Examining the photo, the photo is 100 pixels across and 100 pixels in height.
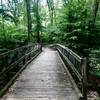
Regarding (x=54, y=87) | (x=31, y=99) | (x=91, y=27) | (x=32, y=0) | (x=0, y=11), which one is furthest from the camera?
(x=32, y=0)

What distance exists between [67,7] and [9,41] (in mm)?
7141

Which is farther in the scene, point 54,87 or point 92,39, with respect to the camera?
point 92,39

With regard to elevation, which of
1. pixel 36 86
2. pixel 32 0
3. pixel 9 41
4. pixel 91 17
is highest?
pixel 32 0

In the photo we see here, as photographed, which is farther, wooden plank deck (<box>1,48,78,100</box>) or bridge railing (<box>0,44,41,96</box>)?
bridge railing (<box>0,44,41,96</box>)

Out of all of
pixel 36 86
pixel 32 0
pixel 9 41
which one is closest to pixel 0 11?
pixel 9 41

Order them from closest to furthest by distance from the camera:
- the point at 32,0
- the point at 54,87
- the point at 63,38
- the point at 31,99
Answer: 1. the point at 31,99
2. the point at 54,87
3. the point at 63,38
4. the point at 32,0

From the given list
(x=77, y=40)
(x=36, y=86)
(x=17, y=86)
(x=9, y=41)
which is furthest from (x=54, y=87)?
(x=77, y=40)

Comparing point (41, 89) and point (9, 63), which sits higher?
point (9, 63)

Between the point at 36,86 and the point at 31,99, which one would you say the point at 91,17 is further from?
the point at 31,99

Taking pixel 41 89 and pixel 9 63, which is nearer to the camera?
pixel 41 89

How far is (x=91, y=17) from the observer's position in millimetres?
17547

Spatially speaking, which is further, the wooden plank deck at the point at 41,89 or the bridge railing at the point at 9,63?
the bridge railing at the point at 9,63

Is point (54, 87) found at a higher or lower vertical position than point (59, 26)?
lower

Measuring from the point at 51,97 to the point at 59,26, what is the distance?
12.7 metres
